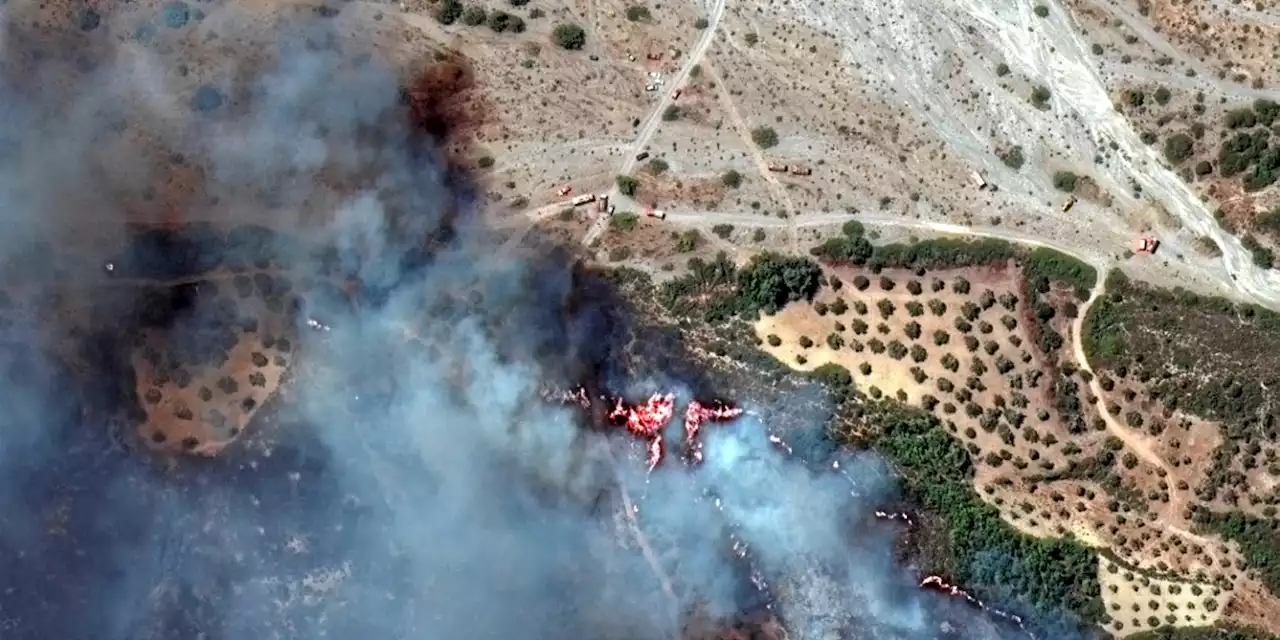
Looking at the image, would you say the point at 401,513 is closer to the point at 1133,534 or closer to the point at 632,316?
the point at 632,316

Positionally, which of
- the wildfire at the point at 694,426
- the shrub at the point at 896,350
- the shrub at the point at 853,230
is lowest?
the wildfire at the point at 694,426

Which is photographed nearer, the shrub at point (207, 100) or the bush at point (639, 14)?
the shrub at point (207, 100)

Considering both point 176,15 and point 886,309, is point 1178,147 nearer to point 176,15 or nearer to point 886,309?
point 886,309

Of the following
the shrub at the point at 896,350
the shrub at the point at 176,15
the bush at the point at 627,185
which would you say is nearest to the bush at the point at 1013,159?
the shrub at the point at 896,350

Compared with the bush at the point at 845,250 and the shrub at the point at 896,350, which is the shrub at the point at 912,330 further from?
the bush at the point at 845,250

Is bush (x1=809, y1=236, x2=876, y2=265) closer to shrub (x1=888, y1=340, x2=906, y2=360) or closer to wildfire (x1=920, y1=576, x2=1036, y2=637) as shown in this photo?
shrub (x1=888, y1=340, x2=906, y2=360)

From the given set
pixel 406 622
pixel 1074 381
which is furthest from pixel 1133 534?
pixel 406 622

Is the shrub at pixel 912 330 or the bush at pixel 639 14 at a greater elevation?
the bush at pixel 639 14
